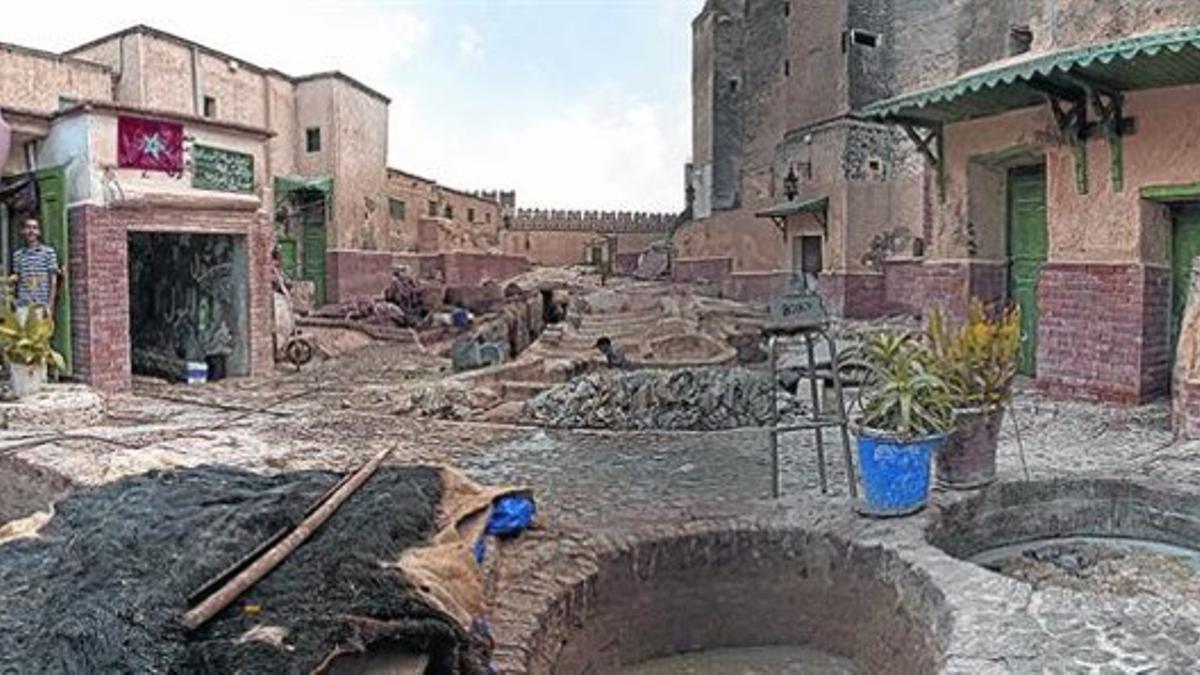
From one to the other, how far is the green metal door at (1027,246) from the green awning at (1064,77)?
85cm

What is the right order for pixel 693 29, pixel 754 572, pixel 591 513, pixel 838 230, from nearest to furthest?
1. pixel 754 572
2. pixel 591 513
3. pixel 838 230
4. pixel 693 29

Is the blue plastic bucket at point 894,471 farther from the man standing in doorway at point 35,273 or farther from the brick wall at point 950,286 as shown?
the man standing in doorway at point 35,273

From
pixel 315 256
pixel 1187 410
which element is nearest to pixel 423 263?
pixel 315 256

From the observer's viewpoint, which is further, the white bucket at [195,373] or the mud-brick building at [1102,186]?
the white bucket at [195,373]

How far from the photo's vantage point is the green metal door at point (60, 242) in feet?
30.1

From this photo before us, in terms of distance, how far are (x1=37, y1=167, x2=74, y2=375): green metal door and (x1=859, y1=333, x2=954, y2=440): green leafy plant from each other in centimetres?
807

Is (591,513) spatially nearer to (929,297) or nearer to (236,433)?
(236,433)

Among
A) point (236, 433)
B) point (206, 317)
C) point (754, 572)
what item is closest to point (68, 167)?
point (206, 317)

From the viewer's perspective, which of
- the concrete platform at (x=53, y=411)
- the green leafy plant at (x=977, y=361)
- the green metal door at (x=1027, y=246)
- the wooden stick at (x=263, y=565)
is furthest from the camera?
the green metal door at (x=1027, y=246)

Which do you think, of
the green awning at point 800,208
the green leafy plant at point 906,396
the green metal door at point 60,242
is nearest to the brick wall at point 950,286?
the green leafy plant at point 906,396

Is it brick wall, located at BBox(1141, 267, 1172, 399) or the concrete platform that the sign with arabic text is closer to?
the concrete platform

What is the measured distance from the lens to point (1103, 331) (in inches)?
306

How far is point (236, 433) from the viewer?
23.7 feet

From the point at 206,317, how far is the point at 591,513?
25.9 ft
